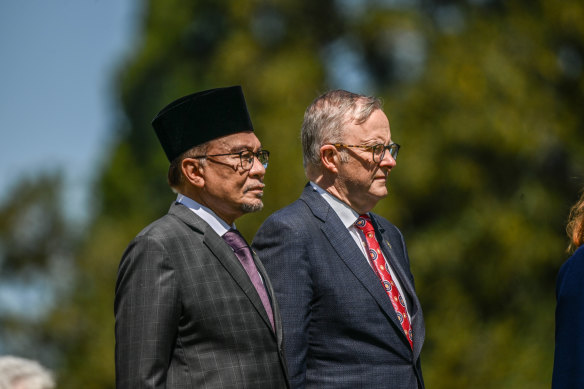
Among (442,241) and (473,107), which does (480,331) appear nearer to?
(442,241)

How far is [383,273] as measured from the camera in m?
3.83

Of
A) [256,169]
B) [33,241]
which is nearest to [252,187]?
[256,169]

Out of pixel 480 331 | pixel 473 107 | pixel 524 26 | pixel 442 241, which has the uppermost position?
pixel 524 26

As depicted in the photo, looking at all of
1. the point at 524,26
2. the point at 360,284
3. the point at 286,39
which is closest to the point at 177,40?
the point at 286,39

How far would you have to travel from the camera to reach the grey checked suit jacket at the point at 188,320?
9.71 feet

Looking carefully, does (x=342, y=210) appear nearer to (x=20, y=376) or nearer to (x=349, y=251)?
(x=349, y=251)

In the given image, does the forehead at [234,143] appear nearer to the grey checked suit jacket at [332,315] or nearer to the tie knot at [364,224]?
the grey checked suit jacket at [332,315]

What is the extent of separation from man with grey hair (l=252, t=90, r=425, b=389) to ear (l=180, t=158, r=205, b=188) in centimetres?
52

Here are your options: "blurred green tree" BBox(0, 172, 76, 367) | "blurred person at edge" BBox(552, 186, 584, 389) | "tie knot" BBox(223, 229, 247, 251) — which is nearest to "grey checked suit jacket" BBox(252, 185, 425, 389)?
"tie knot" BBox(223, 229, 247, 251)

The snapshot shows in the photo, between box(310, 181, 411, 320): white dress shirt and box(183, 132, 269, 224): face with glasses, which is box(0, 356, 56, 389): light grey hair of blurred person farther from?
box(310, 181, 411, 320): white dress shirt

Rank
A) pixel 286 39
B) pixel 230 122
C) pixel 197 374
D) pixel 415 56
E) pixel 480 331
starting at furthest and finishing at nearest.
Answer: pixel 286 39
pixel 415 56
pixel 480 331
pixel 230 122
pixel 197 374

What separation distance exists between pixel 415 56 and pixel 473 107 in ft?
7.09

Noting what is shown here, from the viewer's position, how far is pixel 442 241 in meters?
13.0

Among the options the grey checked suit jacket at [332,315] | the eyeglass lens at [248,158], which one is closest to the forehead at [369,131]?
the grey checked suit jacket at [332,315]
